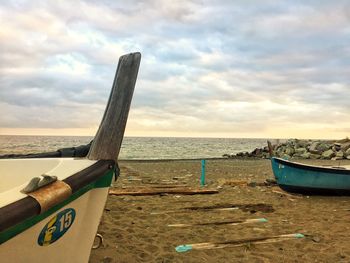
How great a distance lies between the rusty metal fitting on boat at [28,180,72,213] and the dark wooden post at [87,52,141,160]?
889 mm

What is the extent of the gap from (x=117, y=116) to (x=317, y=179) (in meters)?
8.88

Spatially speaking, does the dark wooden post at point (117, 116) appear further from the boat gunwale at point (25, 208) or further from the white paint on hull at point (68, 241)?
the boat gunwale at point (25, 208)

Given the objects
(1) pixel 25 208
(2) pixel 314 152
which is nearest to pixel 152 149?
(2) pixel 314 152

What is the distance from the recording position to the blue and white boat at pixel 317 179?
33.8 ft

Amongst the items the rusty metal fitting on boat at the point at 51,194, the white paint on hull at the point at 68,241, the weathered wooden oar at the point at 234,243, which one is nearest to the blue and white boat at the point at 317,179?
the weathered wooden oar at the point at 234,243

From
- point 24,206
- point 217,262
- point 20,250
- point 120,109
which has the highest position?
point 120,109

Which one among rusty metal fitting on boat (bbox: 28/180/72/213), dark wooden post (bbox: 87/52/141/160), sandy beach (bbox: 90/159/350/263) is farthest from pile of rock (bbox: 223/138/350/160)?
rusty metal fitting on boat (bbox: 28/180/72/213)

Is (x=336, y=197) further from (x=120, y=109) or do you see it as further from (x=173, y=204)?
(x=120, y=109)

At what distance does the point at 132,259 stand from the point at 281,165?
24.2 ft

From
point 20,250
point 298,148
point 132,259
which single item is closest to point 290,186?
point 132,259

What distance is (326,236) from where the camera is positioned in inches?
250

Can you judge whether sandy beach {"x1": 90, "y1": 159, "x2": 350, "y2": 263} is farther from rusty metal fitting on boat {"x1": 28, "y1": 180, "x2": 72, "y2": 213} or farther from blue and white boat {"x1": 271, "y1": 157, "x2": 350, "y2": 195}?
rusty metal fitting on boat {"x1": 28, "y1": 180, "x2": 72, "y2": 213}

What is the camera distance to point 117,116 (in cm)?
351

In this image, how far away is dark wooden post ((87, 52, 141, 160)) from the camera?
346 cm
